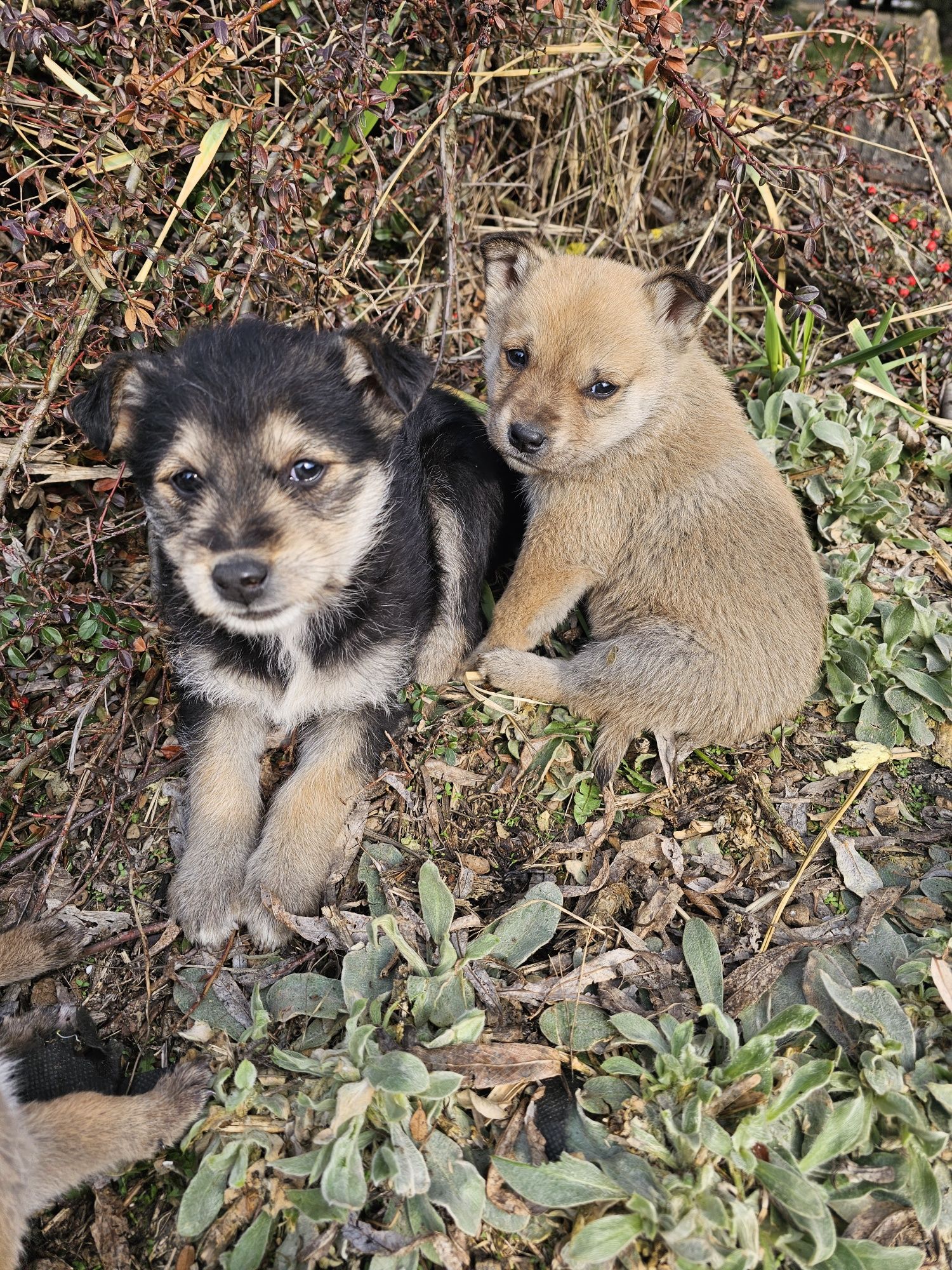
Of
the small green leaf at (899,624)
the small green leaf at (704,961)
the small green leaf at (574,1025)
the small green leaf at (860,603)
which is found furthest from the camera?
the small green leaf at (860,603)

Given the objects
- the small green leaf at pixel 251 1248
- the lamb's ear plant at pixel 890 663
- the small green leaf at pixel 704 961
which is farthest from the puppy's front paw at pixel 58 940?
the lamb's ear plant at pixel 890 663

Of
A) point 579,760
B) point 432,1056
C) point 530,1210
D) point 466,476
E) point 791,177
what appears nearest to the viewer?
point 530,1210

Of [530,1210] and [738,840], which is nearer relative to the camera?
[530,1210]

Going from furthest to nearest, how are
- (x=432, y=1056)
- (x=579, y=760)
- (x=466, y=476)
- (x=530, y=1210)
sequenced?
(x=466, y=476), (x=579, y=760), (x=432, y=1056), (x=530, y=1210)

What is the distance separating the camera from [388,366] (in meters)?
3.58

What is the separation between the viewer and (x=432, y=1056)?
318 centimetres

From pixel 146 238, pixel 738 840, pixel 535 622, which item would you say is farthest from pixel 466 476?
pixel 738 840

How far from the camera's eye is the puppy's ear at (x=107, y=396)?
359 centimetres

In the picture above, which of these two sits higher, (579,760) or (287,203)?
(287,203)

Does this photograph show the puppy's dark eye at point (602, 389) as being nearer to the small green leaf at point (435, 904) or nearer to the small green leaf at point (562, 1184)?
the small green leaf at point (435, 904)

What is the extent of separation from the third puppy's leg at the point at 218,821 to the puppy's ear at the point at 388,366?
5.04 feet

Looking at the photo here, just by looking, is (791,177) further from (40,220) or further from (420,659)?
(40,220)

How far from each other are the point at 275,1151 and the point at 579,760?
79.1 inches

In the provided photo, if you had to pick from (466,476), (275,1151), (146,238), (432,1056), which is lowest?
(275,1151)
